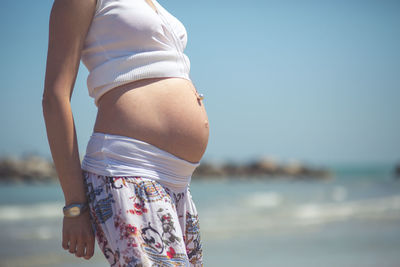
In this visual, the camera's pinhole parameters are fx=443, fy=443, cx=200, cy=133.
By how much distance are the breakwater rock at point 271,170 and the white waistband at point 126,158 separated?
25.8 m

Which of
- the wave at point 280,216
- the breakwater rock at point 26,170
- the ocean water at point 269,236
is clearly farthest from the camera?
the breakwater rock at point 26,170

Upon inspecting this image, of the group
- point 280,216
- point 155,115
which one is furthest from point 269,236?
point 155,115

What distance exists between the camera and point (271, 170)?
28391 millimetres

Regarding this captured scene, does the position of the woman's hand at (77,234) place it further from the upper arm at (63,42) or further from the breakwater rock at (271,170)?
the breakwater rock at (271,170)

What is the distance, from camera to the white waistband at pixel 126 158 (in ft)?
4.02

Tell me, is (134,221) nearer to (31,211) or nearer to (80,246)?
(80,246)

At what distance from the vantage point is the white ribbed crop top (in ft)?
4.19

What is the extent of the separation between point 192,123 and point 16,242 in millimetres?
6007

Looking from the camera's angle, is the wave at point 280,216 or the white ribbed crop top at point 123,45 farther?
the wave at point 280,216

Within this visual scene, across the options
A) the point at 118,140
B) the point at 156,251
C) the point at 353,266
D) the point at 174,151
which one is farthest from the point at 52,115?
the point at 353,266

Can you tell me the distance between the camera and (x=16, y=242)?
6543mm

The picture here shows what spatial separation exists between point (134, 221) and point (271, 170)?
90.9 ft

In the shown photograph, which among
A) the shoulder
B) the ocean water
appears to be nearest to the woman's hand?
the shoulder

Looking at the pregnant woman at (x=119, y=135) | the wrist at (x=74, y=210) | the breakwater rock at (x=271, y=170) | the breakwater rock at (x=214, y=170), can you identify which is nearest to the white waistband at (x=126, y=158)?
the pregnant woman at (x=119, y=135)
